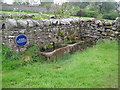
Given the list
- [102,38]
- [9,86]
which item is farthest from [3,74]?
[102,38]

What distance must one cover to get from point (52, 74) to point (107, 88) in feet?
5.03

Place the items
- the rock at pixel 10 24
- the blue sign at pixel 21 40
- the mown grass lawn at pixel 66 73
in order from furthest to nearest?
1. the blue sign at pixel 21 40
2. the rock at pixel 10 24
3. the mown grass lawn at pixel 66 73

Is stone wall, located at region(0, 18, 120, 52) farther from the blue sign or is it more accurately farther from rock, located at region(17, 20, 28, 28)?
the blue sign

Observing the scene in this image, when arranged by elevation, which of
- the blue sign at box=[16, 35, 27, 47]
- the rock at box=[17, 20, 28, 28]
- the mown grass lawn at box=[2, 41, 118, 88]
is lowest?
the mown grass lawn at box=[2, 41, 118, 88]

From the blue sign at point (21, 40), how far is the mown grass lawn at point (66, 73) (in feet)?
2.31

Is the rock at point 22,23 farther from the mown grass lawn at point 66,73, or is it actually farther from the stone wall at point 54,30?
the mown grass lawn at point 66,73

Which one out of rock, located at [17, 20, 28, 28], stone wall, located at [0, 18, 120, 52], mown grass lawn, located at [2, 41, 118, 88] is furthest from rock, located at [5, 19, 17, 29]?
mown grass lawn, located at [2, 41, 118, 88]

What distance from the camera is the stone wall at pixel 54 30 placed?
5410mm

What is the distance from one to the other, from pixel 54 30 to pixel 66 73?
8.97 ft

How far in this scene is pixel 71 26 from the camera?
789 centimetres

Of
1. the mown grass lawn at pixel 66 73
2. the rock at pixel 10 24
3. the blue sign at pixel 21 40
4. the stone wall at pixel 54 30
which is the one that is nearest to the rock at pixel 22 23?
the stone wall at pixel 54 30

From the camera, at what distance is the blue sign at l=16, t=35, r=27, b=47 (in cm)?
549

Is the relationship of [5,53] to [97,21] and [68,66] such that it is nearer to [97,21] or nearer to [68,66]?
[68,66]

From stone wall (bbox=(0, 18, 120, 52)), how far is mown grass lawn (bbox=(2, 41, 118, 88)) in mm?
975
